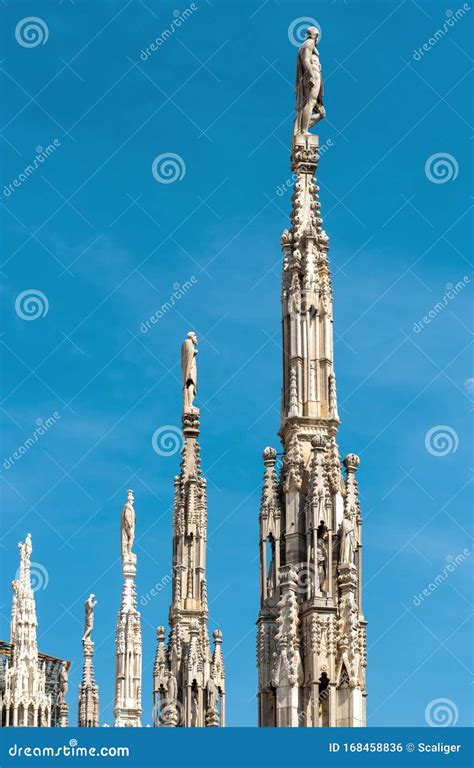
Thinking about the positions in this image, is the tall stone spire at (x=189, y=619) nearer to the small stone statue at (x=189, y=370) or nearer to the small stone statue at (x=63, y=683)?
the small stone statue at (x=189, y=370)

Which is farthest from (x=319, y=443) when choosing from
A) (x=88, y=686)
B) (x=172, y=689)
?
(x=88, y=686)

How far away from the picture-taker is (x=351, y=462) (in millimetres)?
25062

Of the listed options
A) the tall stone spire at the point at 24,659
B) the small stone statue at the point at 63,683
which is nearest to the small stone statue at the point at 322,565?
the tall stone spire at the point at 24,659

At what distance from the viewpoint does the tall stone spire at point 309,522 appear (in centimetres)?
2328

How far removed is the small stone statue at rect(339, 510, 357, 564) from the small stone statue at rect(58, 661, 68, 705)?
201 feet

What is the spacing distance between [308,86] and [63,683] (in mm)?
67106

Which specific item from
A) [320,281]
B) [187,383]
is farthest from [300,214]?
[187,383]

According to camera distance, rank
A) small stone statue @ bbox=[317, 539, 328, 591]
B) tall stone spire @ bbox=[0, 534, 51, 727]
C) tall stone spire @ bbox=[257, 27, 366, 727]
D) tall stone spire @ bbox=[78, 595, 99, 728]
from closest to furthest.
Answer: tall stone spire @ bbox=[257, 27, 366, 727]
small stone statue @ bbox=[317, 539, 328, 591]
tall stone spire @ bbox=[78, 595, 99, 728]
tall stone spire @ bbox=[0, 534, 51, 727]

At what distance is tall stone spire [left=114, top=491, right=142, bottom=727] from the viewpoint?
1790 inches

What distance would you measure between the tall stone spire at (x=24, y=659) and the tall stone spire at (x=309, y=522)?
43169 millimetres

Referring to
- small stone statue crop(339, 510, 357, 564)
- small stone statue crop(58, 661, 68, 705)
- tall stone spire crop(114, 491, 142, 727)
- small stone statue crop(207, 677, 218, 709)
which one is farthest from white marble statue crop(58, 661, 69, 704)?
small stone statue crop(339, 510, 357, 564)

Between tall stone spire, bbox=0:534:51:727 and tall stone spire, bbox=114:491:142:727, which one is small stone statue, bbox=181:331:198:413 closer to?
tall stone spire, bbox=114:491:142:727

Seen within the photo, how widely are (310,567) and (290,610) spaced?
0.75m

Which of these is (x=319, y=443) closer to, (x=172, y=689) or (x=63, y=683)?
(x=172, y=689)
